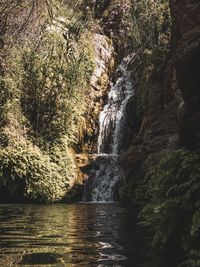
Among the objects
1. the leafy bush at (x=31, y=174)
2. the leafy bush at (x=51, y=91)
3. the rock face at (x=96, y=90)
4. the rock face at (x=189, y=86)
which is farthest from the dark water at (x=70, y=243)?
the rock face at (x=96, y=90)

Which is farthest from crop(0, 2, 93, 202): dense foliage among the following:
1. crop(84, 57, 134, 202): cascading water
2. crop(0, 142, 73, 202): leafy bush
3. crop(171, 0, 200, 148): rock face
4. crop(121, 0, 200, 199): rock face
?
crop(171, 0, 200, 148): rock face

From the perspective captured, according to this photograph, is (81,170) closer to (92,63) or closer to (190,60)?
(92,63)

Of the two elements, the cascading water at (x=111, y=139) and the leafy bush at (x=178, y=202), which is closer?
the leafy bush at (x=178, y=202)

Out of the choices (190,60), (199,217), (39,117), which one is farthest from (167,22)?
(199,217)

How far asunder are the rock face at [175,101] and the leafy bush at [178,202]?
0.55m

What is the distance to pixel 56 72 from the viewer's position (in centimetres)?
2570

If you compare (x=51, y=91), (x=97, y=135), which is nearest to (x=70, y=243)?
(x=51, y=91)

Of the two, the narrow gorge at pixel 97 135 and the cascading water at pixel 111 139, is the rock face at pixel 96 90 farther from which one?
the cascading water at pixel 111 139

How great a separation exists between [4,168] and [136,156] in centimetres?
568

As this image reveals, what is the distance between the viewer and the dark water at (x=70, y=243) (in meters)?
6.62

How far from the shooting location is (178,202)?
691 cm

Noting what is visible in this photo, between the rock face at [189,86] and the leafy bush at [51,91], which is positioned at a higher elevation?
the leafy bush at [51,91]

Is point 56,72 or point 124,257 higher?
point 56,72

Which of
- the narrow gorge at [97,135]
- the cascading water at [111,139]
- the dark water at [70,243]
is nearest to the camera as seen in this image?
the dark water at [70,243]
